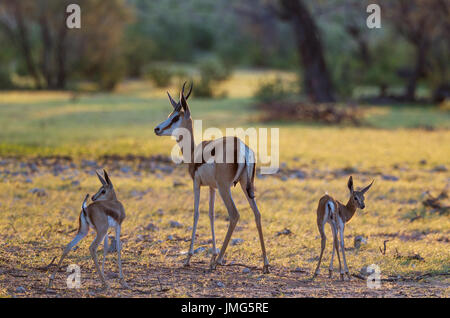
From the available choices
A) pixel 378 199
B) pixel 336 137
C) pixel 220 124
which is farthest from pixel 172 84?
pixel 378 199

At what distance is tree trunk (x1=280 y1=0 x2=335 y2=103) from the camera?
21734mm

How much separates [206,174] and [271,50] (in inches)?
1361

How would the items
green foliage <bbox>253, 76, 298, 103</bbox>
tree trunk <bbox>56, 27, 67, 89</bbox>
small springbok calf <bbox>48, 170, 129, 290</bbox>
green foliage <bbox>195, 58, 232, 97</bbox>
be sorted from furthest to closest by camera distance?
tree trunk <bbox>56, 27, 67, 89</bbox>, green foliage <bbox>195, 58, 232, 97</bbox>, green foliage <bbox>253, 76, 298, 103</bbox>, small springbok calf <bbox>48, 170, 129, 290</bbox>

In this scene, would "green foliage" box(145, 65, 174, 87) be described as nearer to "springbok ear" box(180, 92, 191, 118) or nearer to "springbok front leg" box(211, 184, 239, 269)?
"springbok ear" box(180, 92, 191, 118)

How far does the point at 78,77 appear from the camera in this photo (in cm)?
2964

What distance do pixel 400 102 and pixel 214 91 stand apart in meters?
6.97

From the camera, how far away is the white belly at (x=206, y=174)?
5965mm

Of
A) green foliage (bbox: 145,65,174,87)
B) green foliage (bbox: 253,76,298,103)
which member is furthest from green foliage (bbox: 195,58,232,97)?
green foliage (bbox: 253,76,298,103)

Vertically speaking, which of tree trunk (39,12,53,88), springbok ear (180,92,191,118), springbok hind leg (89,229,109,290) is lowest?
Answer: springbok hind leg (89,229,109,290)

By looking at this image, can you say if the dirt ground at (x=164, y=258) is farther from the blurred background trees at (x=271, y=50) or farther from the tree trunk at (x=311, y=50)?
the blurred background trees at (x=271, y=50)

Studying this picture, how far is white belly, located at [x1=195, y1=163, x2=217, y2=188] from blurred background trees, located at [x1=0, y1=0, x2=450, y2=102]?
15.3m

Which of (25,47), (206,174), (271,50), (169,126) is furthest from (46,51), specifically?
(206,174)

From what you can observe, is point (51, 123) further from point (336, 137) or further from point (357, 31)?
point (357, 31)

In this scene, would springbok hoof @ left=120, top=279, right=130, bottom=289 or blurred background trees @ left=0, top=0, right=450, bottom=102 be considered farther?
blurred background trees @ left=0, top=0, right=450, bottom=102
